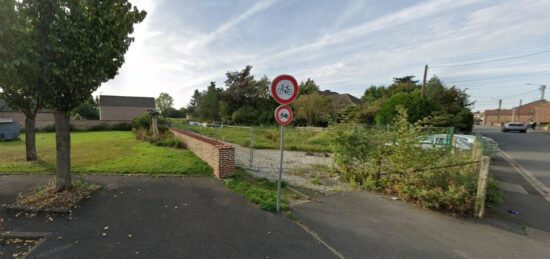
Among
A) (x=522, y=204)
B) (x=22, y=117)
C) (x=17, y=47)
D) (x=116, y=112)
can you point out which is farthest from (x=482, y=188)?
(x=116, y=112)

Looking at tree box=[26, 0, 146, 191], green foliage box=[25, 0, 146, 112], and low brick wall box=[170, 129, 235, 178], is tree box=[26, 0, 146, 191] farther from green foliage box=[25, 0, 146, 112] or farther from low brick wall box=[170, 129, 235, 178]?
low brick wall box=[170, 129, 235, 178]

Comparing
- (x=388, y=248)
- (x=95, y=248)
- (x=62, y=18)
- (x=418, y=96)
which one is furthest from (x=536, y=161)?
(x=62, y=18)

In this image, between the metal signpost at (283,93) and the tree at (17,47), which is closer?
the tree at (17,47)

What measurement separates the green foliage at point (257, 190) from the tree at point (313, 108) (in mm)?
22338

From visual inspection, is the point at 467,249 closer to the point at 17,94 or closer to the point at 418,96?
the point at 17,94

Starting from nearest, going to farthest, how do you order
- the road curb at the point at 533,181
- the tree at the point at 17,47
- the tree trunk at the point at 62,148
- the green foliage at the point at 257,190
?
the tree at the point at 17,47
the green foliage at the point at 257,190
the tree trunk at the point at 62,148
the road curb at the point at 533,181

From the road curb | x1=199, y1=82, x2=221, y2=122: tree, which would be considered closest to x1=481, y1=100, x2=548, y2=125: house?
the road curb

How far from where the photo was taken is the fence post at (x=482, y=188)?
4544mm

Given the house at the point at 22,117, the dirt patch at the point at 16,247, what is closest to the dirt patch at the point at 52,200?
the dirt patch at the point at 16,247

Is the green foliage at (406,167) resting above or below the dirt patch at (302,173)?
above

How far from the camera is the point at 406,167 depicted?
577cm

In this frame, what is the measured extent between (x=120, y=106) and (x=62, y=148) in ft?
172

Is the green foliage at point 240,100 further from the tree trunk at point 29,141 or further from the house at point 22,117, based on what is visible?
the tree trunk at point 29,141

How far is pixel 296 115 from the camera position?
30.6 m
